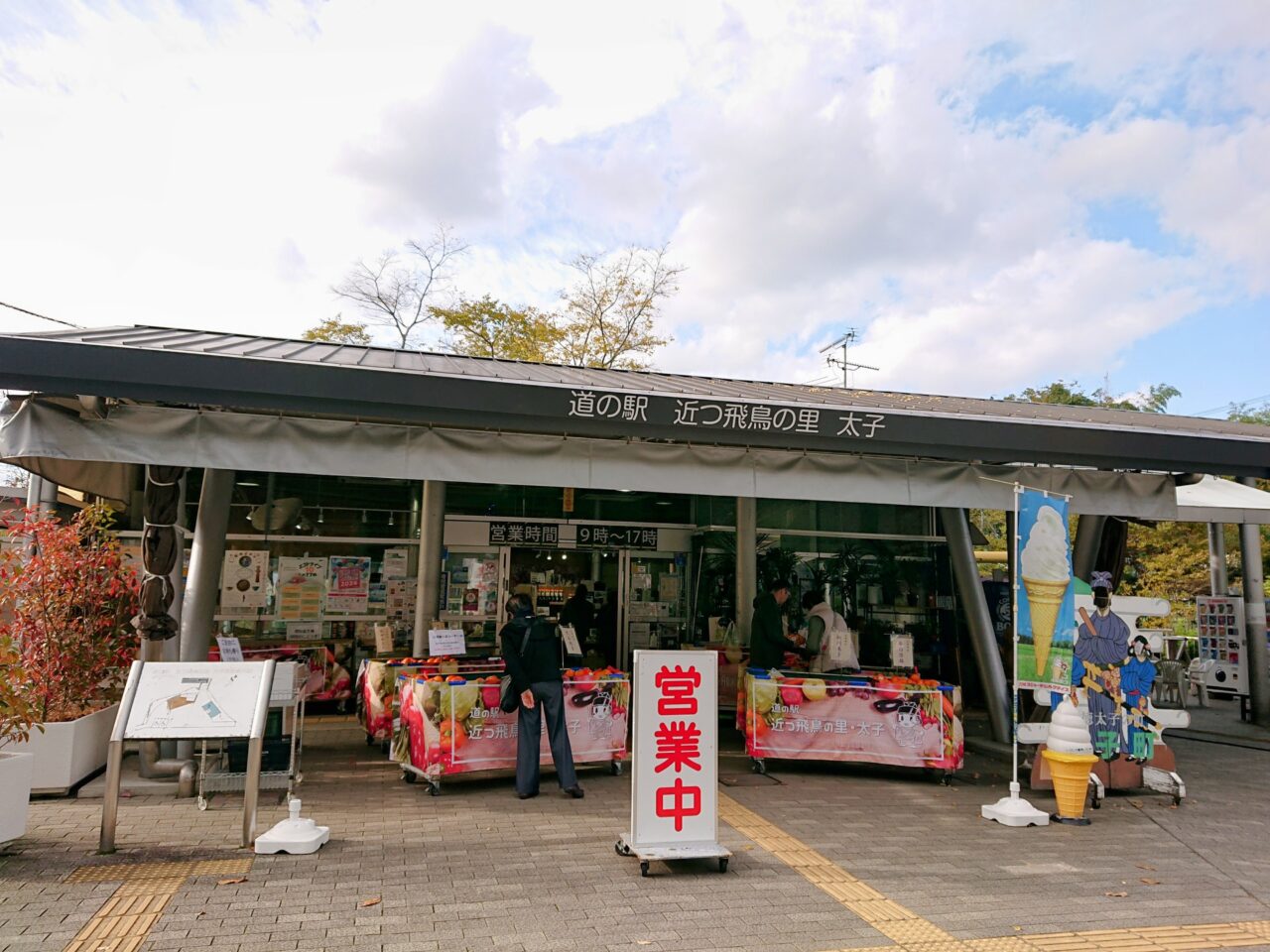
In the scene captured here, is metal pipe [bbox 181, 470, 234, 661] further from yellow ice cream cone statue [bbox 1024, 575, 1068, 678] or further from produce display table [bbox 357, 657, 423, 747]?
yellow ice cream cone statue [bbox 1024, 575, 1068, 678]

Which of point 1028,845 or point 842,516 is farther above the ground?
point 842,516

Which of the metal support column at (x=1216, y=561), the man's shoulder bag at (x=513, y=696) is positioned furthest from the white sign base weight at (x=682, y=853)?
the metal support column at (x=1216, y=561)

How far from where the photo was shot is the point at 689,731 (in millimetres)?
5926

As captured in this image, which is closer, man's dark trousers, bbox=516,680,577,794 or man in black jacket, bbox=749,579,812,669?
man's dark trousers, bbox=516,680,577,794

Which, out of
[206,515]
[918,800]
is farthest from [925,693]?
[206,515]

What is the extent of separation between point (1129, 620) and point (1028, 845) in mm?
3292

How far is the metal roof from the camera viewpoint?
6.34 m

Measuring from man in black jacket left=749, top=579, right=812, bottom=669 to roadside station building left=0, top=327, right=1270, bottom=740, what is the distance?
3.90 feet

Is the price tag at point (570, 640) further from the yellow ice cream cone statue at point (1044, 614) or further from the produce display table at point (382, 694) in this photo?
the yellow ice cream cone statue at point (1044, 614)

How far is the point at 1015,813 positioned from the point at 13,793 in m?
7.26

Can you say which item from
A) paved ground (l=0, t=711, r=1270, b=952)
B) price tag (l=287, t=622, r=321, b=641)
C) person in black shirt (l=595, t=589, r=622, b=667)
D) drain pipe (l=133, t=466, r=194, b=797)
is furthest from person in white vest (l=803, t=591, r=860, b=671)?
price tag (l=287, t=622, r=321, b=641)

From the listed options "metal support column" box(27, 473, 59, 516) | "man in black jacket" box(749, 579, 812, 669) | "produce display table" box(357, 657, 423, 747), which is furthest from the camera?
"man in black jacket" box(749, 579, 812, 669)

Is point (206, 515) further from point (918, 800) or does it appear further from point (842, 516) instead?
point (842, 516)

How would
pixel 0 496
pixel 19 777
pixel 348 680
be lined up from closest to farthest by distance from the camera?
pixel 19 777
pixel 348 680
pixel 0 496
